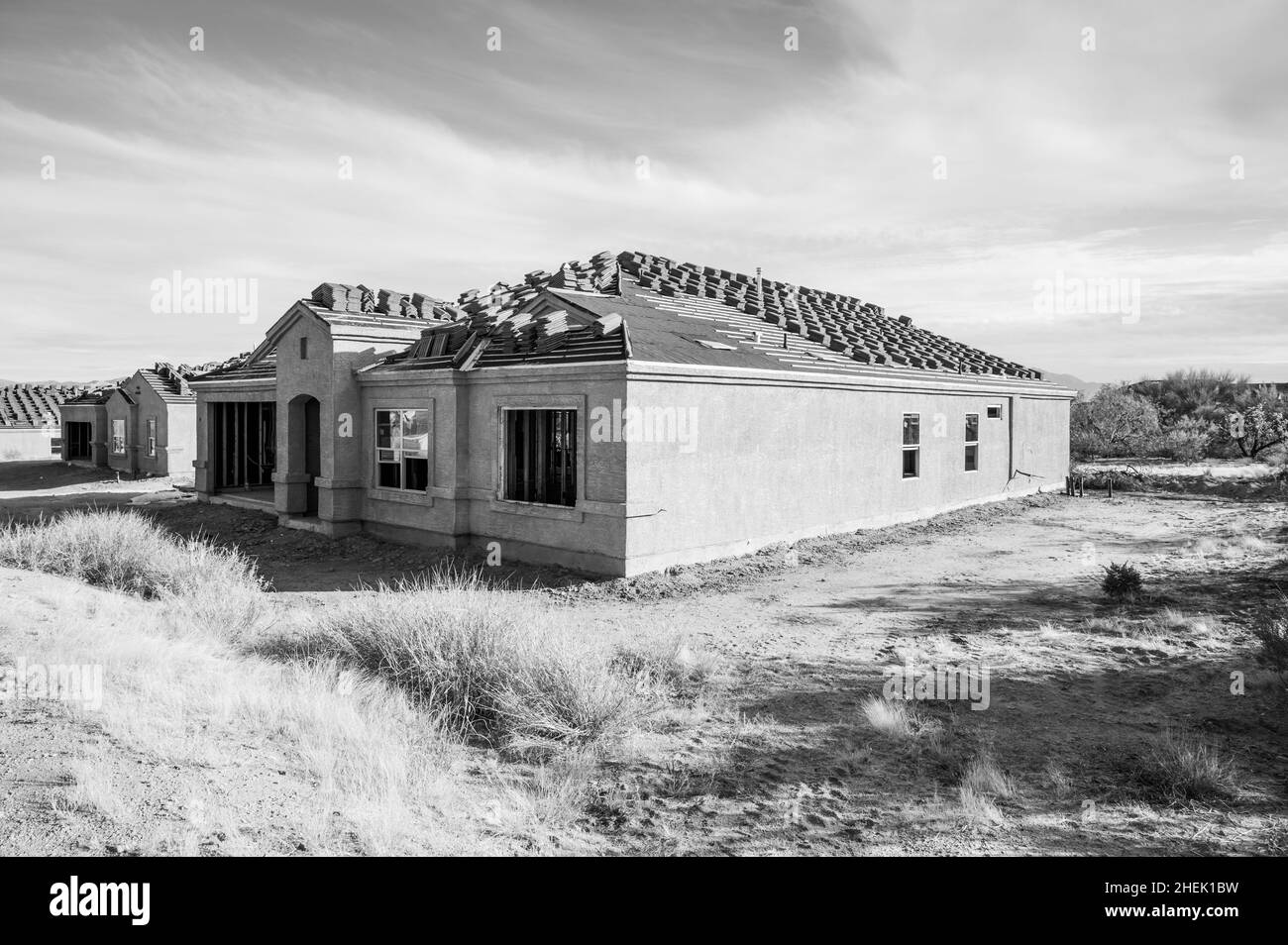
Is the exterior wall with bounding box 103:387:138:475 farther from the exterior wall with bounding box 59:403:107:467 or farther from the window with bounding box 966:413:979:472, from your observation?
the window with bounding box 966:413:979:472

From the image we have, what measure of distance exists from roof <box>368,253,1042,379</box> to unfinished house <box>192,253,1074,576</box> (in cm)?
8

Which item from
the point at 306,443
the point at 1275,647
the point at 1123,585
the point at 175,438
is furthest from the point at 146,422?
the point at 1275,647

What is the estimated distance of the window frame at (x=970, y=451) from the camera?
77.1 ft

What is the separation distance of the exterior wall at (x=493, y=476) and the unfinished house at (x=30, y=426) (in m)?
33.6

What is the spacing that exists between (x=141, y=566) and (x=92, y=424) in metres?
30.3

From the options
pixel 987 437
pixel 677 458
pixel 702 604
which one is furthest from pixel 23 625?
pixel 987 437

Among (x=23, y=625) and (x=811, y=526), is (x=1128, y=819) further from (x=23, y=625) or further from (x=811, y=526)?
(x=811, y=526)

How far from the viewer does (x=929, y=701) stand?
8.36 metres

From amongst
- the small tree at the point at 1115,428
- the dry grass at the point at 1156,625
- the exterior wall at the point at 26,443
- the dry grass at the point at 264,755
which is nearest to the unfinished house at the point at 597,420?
the dry grass at the point at 1156,625

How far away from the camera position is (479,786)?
6457 mm

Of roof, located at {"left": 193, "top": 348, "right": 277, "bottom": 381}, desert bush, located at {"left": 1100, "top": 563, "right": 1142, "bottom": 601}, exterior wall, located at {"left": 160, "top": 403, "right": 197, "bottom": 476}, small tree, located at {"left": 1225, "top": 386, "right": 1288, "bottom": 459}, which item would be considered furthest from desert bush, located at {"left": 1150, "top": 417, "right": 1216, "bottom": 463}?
exterior wall, located at {"left": 160, "top": 403, "right": 197, "bottom": 476}

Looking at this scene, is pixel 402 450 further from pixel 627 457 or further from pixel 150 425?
pixel 150 425

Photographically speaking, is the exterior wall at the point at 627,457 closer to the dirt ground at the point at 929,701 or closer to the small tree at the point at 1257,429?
the dirt ground at the point at 929,701

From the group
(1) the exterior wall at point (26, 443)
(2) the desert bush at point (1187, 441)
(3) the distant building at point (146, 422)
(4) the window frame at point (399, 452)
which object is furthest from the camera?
(1) the exterior wall at point (26, 443)
